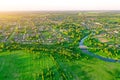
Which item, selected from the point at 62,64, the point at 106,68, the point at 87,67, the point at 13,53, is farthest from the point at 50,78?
the point at 13,53

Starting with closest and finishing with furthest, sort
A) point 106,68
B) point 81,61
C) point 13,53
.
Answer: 1. point 106,68
2. point 81,61
3. point 13,53

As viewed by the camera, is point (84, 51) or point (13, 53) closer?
point (13, 53)

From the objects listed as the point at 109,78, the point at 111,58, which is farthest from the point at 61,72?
the point at 111,58

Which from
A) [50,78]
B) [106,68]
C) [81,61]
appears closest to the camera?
[50,78]

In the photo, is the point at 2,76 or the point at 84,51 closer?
the point at 2,76

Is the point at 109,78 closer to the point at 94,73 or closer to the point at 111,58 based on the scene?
the point at 94,73

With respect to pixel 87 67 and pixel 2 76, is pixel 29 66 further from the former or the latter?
pixel 87 67
